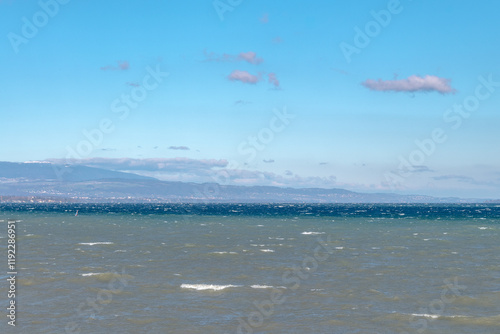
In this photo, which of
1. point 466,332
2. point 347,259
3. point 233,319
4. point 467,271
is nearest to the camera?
point 466,332

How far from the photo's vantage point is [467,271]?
39.2 metres

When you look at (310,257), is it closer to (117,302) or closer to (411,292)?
(411,292)

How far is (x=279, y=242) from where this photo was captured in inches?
2483

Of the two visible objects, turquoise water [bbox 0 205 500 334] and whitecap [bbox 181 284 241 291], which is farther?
whitecap [bbox 181 284 241 291]

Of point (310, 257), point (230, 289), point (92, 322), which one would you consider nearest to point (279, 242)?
point (310, 257)

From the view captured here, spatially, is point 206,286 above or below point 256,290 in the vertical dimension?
below

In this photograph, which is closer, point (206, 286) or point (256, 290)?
point (256, 290)

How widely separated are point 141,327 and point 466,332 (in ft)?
48.0

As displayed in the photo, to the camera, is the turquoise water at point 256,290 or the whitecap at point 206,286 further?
the whitecap at point 206,286

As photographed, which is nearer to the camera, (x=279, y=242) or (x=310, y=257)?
(x=310, y=257)

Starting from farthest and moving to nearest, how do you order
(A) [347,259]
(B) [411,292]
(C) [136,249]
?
(C) [136,249] → (A) [347,259] → (B) [411,292]

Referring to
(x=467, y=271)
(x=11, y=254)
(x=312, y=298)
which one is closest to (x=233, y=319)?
(x=312, y=298)

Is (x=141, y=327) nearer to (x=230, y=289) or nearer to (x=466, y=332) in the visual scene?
(x=230, y=289)

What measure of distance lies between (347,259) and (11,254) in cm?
3114
